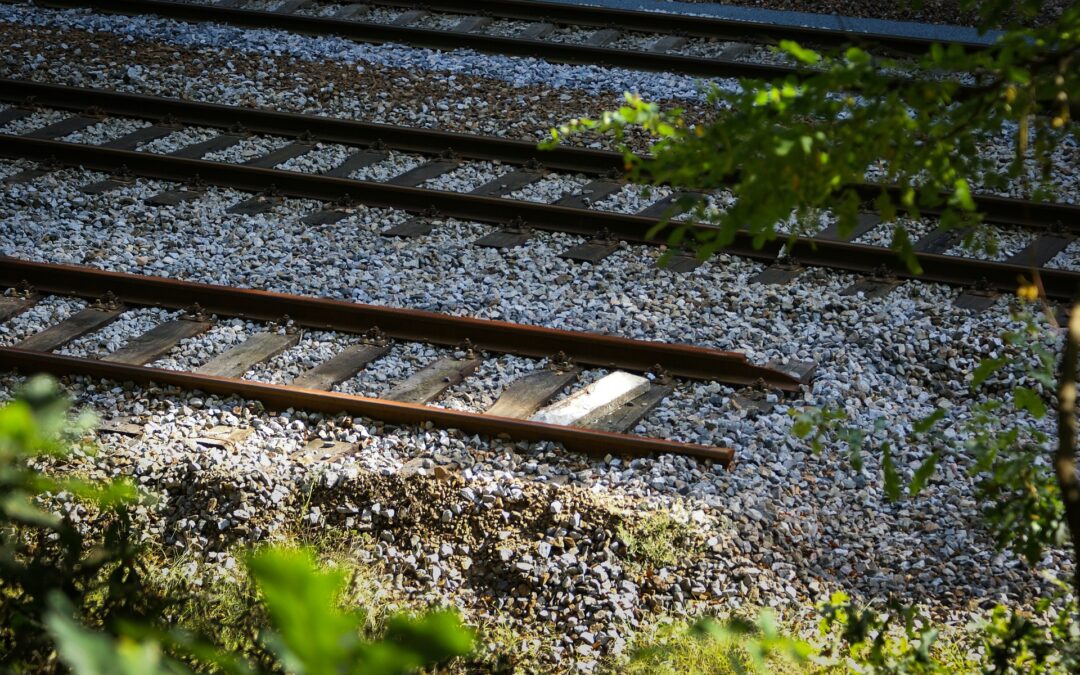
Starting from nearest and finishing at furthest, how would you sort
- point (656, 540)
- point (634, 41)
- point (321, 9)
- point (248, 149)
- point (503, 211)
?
point (656, 540)
point (503, 211)
point (248, 149)
point (634, 41)
point (321, 9)

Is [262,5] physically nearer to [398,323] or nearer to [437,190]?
[437,190]

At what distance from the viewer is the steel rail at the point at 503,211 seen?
7.82m

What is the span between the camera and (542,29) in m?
12.6

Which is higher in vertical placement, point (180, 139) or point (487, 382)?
point (180, 139)

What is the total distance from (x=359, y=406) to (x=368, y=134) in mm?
4621

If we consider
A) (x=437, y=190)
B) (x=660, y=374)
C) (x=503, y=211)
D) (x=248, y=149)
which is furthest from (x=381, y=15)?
(x=660, y=374)

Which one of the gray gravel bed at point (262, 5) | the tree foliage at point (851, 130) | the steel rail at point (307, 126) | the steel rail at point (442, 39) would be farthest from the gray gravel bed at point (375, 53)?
the tree foliage at point (851, 130)

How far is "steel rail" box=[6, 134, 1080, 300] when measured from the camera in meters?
7.82

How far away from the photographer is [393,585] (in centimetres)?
486

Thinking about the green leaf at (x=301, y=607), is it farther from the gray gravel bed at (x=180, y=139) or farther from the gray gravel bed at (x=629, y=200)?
the gray gravel bed at (x=180, y=139)

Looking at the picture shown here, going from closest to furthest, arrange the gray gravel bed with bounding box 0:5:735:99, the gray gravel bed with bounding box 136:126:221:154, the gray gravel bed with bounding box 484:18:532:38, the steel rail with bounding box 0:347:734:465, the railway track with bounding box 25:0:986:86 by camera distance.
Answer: the steel rail with bounding box 0:347:734:465 < the gray gravel bed with bounding box 136:126:221:154 < the gray gravel bed with bounding box 0:5:735:99 < the railway track with bounding box 25:0:986:86 < the gray gravel bed with bounding box 484:18:532:38

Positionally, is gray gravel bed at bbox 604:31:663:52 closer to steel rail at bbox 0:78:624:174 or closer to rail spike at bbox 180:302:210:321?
steel rail at bbox 0:78:624:174

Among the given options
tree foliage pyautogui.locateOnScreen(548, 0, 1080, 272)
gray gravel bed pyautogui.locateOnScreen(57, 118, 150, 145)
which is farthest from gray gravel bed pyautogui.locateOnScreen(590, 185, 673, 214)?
tree foliage pyautogui.locateOnScreen(548, 0, 1080, 272)

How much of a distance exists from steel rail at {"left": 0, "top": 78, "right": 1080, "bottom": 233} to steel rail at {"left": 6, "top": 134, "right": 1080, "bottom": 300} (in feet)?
3.29
